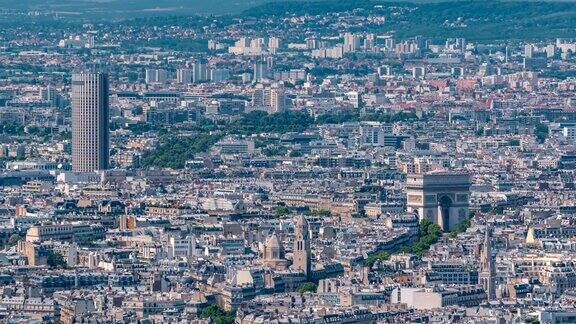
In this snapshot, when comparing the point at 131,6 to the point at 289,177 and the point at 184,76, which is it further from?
the point at 289,177

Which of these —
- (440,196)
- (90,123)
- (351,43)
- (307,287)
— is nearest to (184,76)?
(351,43)

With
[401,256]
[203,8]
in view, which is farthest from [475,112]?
[203,8]

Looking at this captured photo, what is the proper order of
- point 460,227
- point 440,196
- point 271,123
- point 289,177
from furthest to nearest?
point 271,123 < point 289,177 < point 440,196 < point 460,227

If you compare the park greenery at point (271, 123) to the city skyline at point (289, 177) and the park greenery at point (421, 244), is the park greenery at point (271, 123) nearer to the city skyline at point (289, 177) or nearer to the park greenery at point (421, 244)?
the city skyline at point (289, 177)

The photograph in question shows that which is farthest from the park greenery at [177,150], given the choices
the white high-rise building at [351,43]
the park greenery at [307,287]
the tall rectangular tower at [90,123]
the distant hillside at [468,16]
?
the distant hillside at [468,16]

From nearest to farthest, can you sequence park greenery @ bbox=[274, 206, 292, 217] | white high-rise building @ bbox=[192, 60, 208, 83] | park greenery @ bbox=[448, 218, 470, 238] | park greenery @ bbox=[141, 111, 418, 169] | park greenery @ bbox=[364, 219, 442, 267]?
park greenery @ bbox=[364, 219, 442, 267]
park greenery @ bbox=[448, 218, 470, 238]
park greenery @ bbox=[274, 206, 292, 217]
park greenery @ bbox=[141, 111, 418, 169]
white high-rise building @ bbox=[192, 60, 208, 83]

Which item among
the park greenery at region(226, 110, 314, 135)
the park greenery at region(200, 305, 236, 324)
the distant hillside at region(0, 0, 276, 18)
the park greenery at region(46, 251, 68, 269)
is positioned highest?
the distant hillside at region(0, 0, 276, 18)

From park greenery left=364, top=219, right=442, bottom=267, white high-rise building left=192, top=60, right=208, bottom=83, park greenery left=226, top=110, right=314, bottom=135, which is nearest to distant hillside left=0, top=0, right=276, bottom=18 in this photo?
white high-rise building left=192, top=60, right=208, bottom=83

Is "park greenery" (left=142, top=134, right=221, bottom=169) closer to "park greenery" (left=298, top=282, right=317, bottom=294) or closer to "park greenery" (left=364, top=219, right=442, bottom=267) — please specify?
"park greenery" (left=364, top=219, right=442, bottom=267)

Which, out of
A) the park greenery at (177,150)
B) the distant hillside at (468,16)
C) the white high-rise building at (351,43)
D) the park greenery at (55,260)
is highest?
the distant hillside at (468,16)

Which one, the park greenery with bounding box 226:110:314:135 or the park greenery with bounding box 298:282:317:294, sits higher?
the park greenery with bounding box 226:110:314:135
